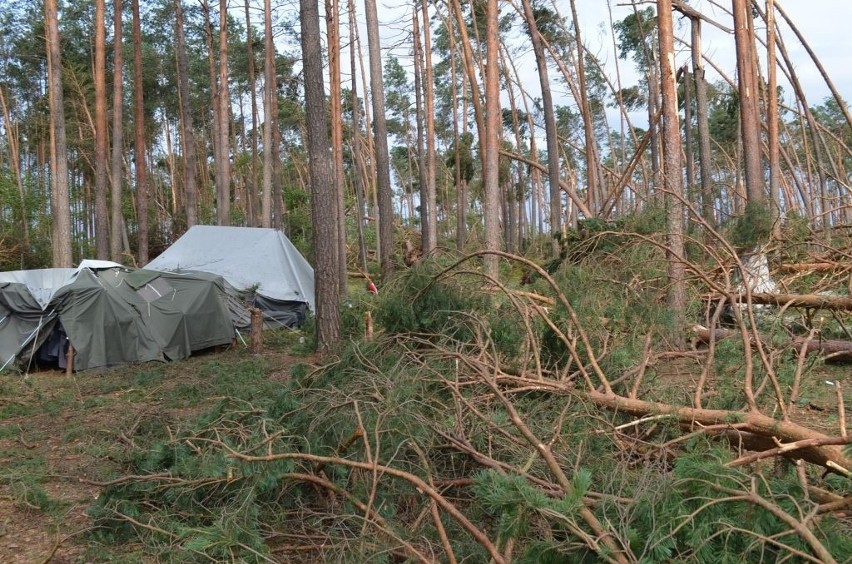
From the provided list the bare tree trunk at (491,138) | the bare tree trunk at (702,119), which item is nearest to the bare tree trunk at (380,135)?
the bare tree trunk at (491,138)

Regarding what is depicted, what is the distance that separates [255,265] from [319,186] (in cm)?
622

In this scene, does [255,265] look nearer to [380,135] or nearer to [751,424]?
[380,135]

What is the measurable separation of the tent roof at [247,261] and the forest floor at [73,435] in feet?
11.9

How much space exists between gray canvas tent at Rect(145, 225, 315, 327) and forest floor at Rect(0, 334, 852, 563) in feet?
12.9

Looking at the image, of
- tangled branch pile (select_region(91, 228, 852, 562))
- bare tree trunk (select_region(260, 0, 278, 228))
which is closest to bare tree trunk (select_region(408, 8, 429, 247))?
A: bare tree trunk (select_region(260, 0, 278, 228))

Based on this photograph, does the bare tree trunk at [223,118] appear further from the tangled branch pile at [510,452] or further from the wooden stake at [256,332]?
the tangled branch pile at [510,452]

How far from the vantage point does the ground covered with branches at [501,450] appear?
271cm

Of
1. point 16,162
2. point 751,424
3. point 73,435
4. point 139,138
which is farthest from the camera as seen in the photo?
point 16,162

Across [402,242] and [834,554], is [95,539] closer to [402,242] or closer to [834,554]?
[834,554]

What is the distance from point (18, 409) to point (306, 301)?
7773 mm

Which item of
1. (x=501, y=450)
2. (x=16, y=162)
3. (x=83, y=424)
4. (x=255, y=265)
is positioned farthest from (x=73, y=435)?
(x=16, y=162)

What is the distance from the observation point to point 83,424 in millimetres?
7141

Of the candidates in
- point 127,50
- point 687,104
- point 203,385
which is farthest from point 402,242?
point 127,50

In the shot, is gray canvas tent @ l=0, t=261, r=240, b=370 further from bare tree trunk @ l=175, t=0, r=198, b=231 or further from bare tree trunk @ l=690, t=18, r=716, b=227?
bare tree trunk @ l=690, t=18, r=716, b=227
